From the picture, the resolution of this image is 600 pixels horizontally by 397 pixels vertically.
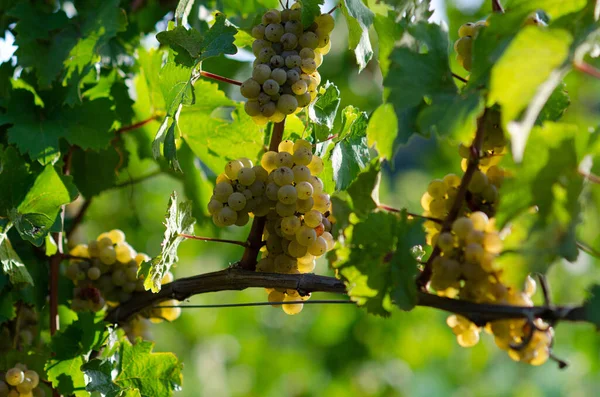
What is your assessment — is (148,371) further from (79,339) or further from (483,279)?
(483,279)

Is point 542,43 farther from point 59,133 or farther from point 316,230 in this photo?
point 59,133

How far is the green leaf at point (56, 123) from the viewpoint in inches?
47.9

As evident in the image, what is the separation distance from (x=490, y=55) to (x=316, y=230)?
0.34 metres

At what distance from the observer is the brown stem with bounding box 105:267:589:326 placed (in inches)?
27.4

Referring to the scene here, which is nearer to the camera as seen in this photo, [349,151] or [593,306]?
[593,306]

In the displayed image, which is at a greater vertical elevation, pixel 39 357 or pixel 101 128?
pixel 101 128

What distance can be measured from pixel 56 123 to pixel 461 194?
2.62 feet

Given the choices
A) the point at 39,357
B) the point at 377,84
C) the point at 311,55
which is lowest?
the point at 377,84

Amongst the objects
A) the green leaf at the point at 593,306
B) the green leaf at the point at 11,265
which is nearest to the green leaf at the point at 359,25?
the green leaf at the point at 593,306

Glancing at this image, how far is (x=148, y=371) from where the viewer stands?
112 cm

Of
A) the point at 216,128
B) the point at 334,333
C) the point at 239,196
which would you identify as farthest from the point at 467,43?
the point at 334,333

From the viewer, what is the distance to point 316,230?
37.4 inches

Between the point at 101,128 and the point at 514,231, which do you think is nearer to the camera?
the point at 514,231

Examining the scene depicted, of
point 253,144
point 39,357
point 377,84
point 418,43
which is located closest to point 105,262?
point 39,357
